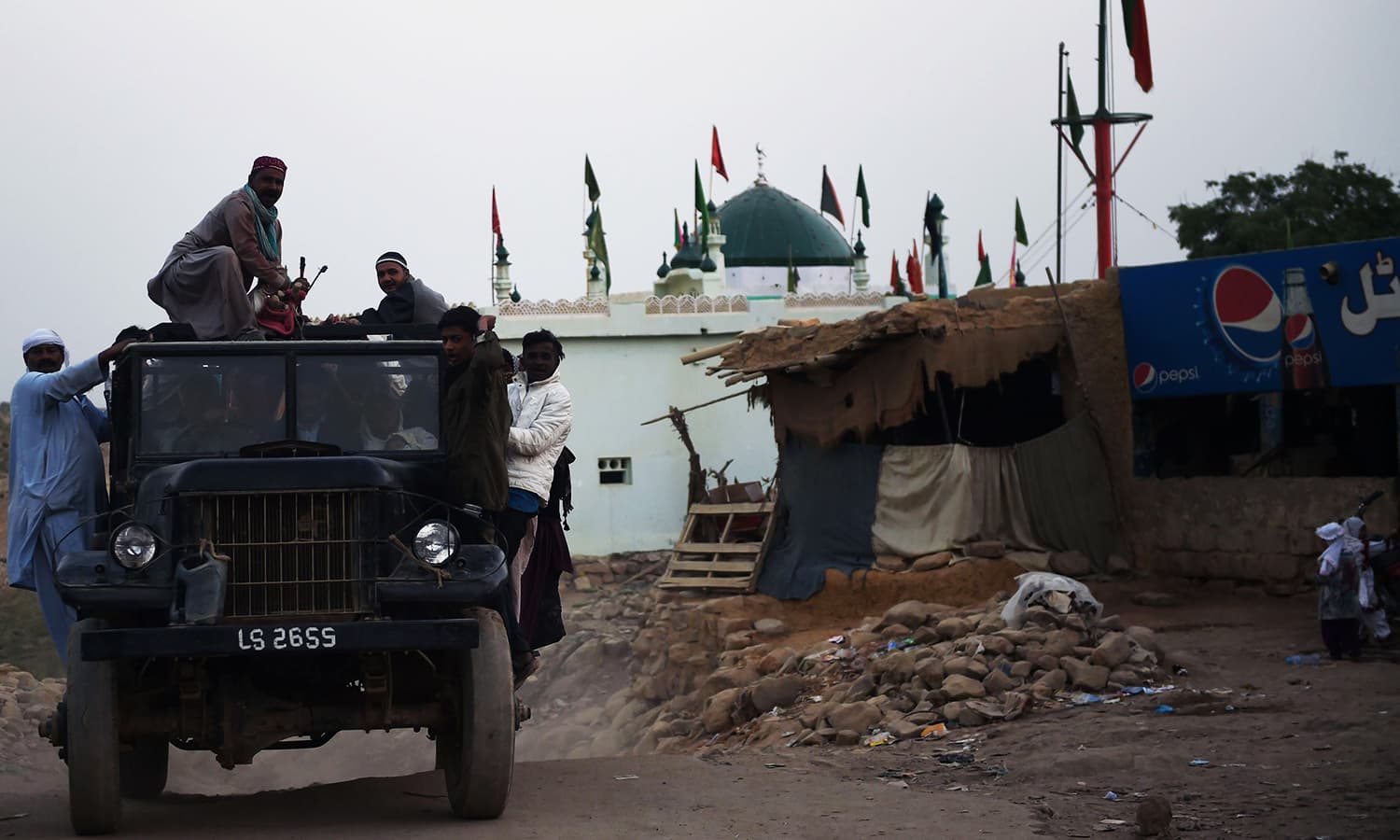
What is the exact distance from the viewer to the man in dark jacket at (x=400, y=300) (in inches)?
324

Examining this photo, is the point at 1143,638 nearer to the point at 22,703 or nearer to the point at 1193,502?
the point at 1193,502

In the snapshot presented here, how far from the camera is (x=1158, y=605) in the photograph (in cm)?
1492

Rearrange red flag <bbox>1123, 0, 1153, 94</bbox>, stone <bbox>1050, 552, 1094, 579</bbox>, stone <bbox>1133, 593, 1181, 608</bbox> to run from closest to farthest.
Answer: stone <bbox>1133, 593, 1181, 608</bbox> → stone <bbox>1050, 552, 1094, 579</bbox> → red flag <bbox>1123, 0, 1153, 94</bbox>

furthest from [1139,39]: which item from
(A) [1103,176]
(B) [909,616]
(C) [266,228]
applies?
(C) [266,228]

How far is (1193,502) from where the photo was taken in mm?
15500

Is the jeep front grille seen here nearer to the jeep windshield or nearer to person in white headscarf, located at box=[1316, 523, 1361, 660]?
the jeep windshield

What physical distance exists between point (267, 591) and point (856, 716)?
4.99 m

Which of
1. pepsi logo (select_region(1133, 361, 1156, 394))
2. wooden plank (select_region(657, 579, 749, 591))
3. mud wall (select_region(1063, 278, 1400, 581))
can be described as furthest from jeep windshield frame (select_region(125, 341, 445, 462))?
wooden plank (select_region(657, 579, 749, 591))

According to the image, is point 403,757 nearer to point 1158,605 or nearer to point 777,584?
point 777,584

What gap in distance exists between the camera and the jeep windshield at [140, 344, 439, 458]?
7070 mm

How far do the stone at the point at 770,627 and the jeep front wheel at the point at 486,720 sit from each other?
9.56 metres

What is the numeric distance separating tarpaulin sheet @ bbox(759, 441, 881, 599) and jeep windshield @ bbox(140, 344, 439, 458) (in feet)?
33.0

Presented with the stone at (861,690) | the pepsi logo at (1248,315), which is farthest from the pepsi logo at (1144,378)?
the stone at (861,690)

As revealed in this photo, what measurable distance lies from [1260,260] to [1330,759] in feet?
26.3
